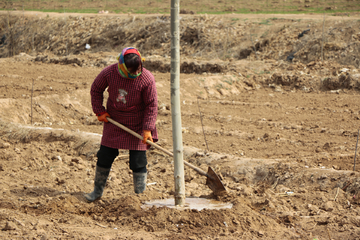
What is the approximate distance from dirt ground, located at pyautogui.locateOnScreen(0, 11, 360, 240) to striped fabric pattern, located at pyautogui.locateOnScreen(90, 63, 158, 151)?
1.98 feet

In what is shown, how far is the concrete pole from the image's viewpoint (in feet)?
10.6

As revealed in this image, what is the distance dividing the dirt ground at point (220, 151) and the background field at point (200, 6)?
756 cm

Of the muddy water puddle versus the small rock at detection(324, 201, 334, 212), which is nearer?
the muddy water puddle

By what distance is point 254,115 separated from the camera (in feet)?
27.2

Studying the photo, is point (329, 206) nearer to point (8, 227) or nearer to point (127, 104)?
point (127, 104)

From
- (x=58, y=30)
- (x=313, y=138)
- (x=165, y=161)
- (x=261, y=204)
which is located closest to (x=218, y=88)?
(x=313, y=138)

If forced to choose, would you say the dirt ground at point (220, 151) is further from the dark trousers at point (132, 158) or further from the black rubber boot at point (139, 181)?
the dark trousers at point (132, 158)

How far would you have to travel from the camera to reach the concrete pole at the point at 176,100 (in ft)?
10.6

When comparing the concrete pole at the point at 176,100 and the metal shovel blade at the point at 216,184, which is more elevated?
the concrete pole at the point at 176,100

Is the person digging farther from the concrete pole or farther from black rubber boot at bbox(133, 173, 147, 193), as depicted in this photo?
the concrete pole

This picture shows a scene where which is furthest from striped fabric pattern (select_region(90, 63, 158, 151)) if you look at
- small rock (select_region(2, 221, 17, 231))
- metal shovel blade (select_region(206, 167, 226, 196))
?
small rock (select_region(2, 221, 17, 231))

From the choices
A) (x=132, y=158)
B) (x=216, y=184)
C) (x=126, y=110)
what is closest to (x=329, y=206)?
(x=216, y=184)

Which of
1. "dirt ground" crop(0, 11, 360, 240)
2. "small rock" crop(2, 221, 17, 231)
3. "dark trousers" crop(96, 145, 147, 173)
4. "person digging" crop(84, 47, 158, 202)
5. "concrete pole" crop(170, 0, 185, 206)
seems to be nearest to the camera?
"small rock" crop(2, 221, 17, 231)

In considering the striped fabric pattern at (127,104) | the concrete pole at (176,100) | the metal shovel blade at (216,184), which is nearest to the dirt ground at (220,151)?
the metal shovel blade at (216,184)
